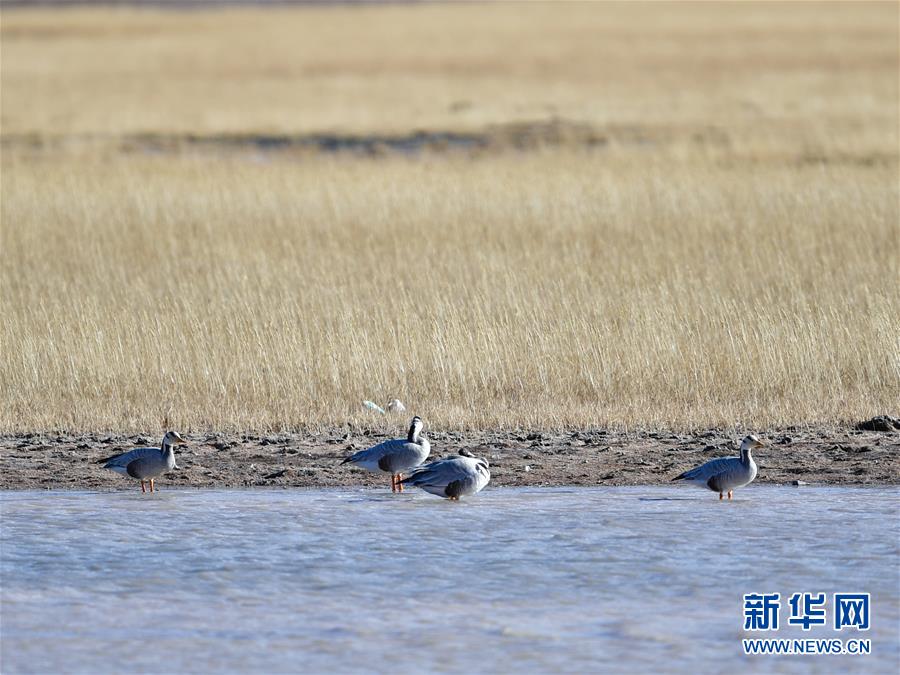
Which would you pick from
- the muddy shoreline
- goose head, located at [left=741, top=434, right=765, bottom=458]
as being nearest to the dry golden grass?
the muddy shoreline

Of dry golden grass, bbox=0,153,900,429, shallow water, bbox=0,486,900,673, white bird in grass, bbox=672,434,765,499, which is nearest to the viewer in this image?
shallow water, bbox=0,486,900,673

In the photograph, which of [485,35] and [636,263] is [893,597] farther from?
[485,35]

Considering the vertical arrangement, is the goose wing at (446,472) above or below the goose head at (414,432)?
below

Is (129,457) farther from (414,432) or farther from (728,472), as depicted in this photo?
(728,472)

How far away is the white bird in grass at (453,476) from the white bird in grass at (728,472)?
124 cm

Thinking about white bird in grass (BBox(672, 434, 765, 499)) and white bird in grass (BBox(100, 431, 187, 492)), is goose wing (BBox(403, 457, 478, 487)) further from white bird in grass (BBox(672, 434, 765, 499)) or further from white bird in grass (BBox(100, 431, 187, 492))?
white bird in grass (BBox(100, 431, 187, 492))

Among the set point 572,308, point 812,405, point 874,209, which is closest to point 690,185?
point 874,209

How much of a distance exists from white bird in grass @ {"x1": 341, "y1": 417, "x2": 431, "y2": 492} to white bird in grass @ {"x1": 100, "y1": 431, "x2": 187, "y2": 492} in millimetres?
1050

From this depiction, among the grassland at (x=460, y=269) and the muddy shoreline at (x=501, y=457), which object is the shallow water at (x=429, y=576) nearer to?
the muddy shoreline at (x=501, y=457)

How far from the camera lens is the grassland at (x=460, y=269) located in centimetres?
1162

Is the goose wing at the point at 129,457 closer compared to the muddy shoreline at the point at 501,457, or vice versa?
the goose wing at the point at 129,457

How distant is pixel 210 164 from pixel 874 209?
12509mm

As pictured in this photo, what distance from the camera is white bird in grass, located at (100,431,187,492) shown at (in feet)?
30.0

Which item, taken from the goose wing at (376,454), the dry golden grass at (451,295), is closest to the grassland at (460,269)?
the dry golden grass at (451,295)
